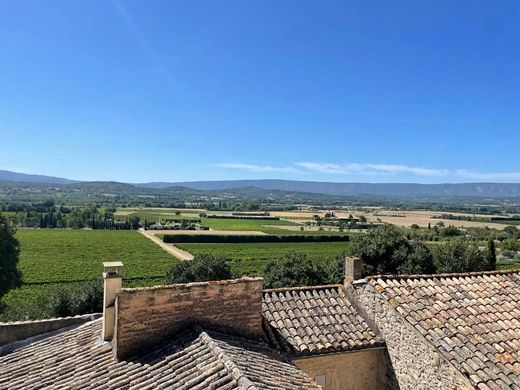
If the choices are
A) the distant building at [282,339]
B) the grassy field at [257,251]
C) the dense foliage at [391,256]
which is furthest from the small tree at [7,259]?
the grassy field at [257,251]

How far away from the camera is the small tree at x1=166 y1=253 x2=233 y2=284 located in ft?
105

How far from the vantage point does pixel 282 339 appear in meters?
8.08

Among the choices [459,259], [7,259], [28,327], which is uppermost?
[28,327]

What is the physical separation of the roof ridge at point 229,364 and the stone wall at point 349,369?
1.98 metres

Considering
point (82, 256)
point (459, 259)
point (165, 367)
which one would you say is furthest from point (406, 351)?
point (82, 256)

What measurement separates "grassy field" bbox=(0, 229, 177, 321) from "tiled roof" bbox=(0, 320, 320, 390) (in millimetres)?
20369

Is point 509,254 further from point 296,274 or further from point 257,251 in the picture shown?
point 296,274

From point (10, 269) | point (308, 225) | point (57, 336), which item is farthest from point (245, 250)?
point (57, 336)

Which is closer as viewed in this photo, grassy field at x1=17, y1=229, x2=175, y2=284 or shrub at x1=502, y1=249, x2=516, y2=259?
grassy field at x1=17, y1=229, x2=175, y2=284

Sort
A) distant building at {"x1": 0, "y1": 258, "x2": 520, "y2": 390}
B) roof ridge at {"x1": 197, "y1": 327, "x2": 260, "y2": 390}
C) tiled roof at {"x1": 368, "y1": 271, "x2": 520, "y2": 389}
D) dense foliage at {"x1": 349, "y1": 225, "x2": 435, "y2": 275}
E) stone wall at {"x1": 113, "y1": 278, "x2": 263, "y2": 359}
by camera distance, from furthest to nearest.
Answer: dense foliage at {"x1": 349, "y1": 225, "x2": 435, "y2": 275}, tiled roof at {"x1": 368, "y1": 271, "x2": 520, "y2": 389}, stone wall at {"x1": 113, "y1": 278, "x2": 263, "y2": 359}, distant building at {"x1": 0, "y1": 258, "x2": 520, "y2": 390}, roof ridge at {"x1": 197, "y1": 327, "x2": 260, "y2": 390}

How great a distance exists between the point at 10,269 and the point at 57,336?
2580 cm

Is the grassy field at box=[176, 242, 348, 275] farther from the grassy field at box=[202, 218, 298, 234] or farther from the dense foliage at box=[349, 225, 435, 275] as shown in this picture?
the dense foliage at box=[349, 225, 435, 275]

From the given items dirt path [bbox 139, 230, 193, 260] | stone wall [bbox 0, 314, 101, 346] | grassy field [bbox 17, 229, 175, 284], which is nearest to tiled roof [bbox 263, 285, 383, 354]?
stone wall [bbox 0, 314, 101, 346]

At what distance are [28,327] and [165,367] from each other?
441cm
